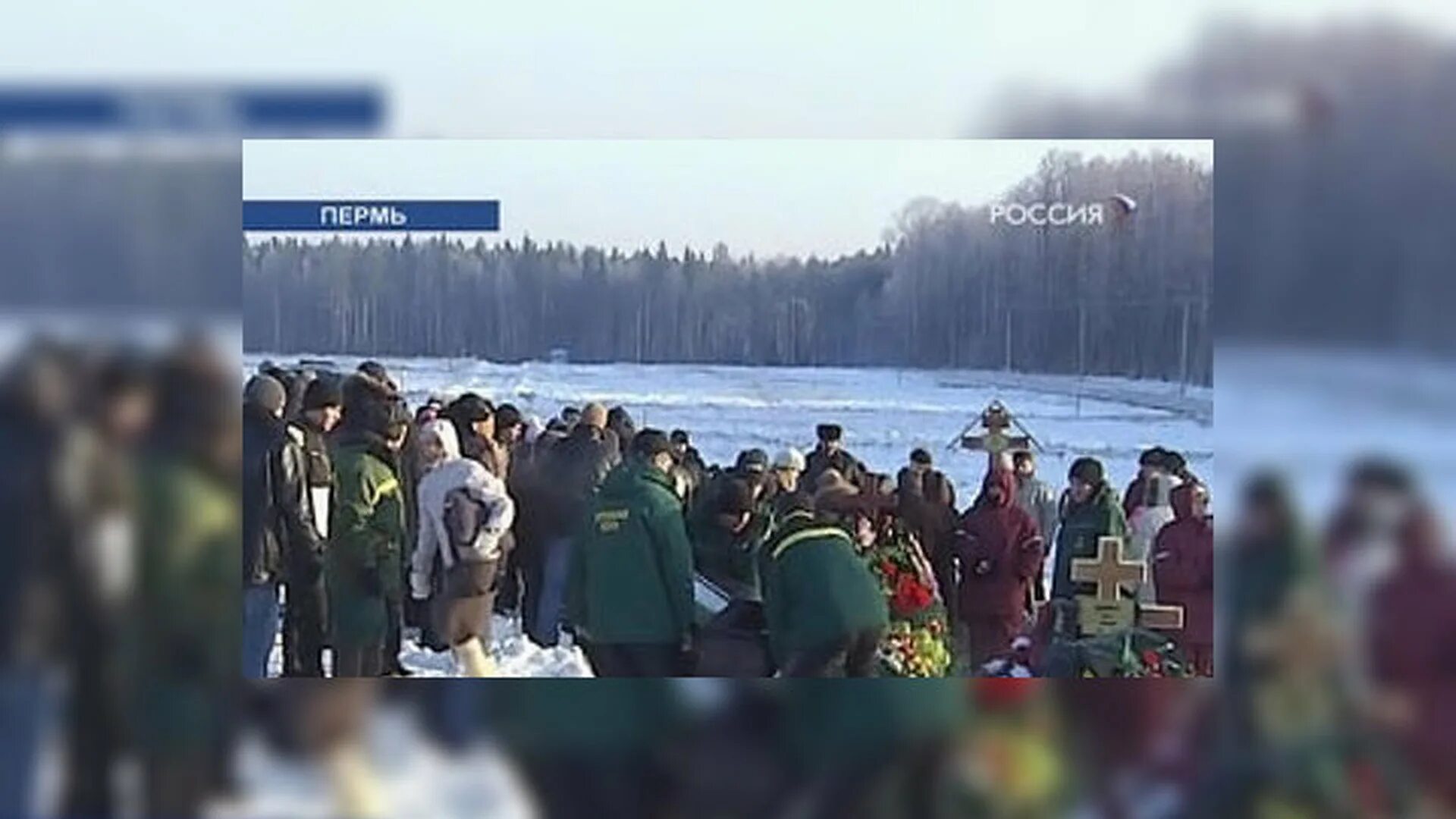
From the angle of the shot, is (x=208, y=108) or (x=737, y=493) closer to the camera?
(x=208, y=108)

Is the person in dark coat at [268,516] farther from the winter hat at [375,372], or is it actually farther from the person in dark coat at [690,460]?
the person in dark coat at [690,460]

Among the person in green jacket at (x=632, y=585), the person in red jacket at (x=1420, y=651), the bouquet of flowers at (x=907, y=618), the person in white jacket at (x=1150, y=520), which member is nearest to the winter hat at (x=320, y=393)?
the person in green jacket at (x=632, y=585)

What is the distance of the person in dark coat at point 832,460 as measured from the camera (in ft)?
13.1

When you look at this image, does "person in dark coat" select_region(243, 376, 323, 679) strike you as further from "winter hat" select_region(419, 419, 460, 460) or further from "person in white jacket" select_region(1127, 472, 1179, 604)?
"person in white jacket" select_region(1127, 472, 1179, 604)

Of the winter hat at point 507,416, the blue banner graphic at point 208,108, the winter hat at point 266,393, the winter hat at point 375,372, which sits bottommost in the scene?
the winter hat at point 507,416

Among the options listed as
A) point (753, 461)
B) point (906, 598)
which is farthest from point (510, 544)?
point (906, 598)

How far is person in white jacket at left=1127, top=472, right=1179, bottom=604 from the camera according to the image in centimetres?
399

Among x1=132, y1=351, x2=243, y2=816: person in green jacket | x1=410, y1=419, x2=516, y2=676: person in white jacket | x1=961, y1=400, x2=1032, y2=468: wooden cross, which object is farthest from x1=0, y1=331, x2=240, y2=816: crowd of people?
x1=961, y1=400, x2=1032, y2=468: wooden cross

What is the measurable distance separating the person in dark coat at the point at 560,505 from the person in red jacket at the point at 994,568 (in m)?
0.58

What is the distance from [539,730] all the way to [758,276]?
2.63 feet

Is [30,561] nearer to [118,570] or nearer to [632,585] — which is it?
[118,570]

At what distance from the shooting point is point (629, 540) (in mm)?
4031

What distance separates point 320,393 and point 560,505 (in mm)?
417

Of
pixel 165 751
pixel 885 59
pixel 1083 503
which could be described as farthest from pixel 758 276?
pixel 165 751
